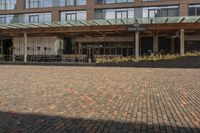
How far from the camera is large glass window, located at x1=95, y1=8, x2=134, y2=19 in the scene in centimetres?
3822

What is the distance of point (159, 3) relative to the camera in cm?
3688

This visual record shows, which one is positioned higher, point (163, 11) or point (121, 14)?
point (163, 11)

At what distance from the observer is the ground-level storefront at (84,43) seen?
34.4 metres

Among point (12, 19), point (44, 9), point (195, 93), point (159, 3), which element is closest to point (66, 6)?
point (44, 9)

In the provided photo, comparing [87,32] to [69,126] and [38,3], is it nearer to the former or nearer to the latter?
[38,3]

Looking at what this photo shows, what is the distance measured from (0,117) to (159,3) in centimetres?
3282

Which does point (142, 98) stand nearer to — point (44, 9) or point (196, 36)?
point (196, 36)

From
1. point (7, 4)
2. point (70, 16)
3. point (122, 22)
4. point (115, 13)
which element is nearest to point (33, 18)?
point (7, 4)

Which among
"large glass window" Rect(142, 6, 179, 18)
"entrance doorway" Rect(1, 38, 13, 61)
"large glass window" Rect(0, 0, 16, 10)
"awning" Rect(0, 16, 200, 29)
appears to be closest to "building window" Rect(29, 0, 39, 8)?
"large glass window" Rect(0, 0, 16, 10)

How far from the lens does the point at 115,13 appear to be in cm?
3875

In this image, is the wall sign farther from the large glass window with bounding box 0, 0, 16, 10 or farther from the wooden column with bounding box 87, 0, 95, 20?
the large glass window with bounding box 0, 0, 16, 10

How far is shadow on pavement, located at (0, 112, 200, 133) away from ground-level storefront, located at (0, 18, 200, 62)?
26.6 meters

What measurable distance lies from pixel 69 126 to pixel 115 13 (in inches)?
1335

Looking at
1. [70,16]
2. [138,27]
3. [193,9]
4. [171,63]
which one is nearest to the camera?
[171,63]
